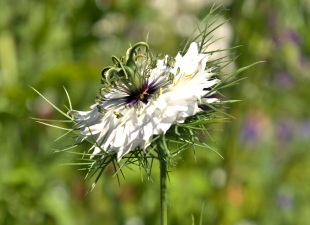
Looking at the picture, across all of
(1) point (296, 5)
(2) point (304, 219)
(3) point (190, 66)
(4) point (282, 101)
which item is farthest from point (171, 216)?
(3) point (190, 66)

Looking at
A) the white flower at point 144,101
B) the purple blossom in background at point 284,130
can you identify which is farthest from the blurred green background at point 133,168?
the white flower at point 144,101

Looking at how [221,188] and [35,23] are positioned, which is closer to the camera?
[221,188]

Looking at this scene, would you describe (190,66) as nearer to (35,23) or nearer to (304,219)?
(35,23)

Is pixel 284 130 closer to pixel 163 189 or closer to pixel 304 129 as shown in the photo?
pixel 304 129

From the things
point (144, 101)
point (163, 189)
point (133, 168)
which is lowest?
point (133, 168)

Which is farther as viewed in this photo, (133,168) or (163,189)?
(133,168)

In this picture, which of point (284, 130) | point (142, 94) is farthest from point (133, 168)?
point (142, 94)
